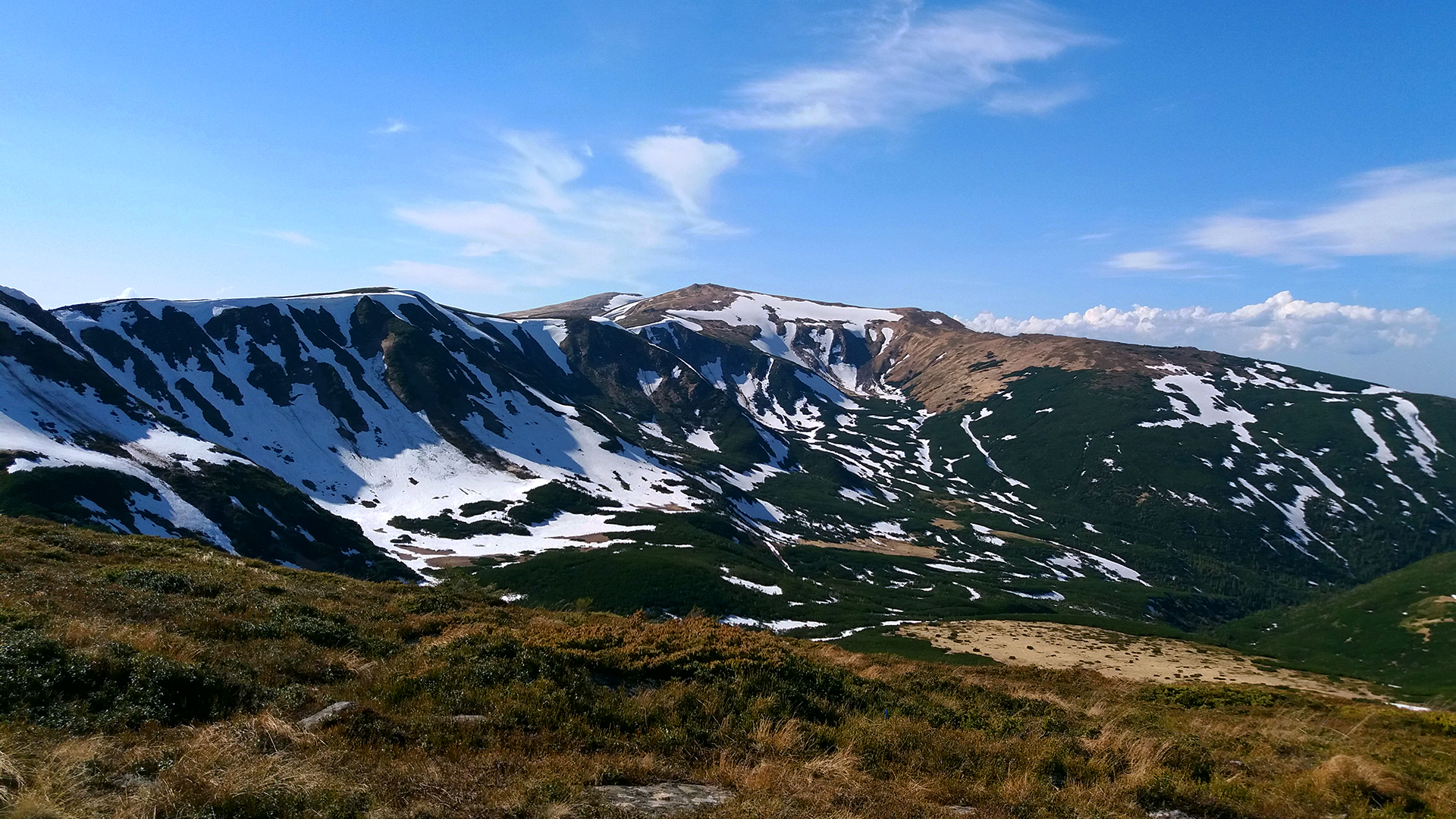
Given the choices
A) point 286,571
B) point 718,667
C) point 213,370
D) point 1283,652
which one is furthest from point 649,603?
point 1283,652

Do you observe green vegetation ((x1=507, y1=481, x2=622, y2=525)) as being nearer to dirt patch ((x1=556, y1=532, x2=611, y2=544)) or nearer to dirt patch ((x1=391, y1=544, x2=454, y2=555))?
dirt patch ((x1=556, y1=532, x2=611, y2=544))

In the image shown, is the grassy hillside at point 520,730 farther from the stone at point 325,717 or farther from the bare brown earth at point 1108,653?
the bare brown earth at point 1108,653

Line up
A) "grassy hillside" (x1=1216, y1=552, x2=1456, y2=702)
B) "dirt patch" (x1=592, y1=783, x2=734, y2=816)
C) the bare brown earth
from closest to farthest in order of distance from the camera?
"dirt patch" (x1=592, y1=783, x2=734, y2=816) → the bare brown earth → "grassy hillside" (x1=1216, y1=552, x2=1456, y2=702)

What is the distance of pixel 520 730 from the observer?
12.2 metres

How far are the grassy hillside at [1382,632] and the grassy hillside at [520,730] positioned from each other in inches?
4404

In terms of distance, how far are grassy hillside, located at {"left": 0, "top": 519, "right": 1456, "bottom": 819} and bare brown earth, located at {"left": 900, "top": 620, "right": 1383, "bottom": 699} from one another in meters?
62.4

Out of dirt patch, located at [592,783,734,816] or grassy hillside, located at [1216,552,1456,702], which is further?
grassy hillside, located at [1216,552,1456,702]

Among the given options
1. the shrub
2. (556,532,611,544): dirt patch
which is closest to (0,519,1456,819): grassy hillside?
the shrub

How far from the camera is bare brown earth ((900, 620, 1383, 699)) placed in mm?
76938

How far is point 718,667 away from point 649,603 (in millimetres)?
100790

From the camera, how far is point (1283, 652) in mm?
142500

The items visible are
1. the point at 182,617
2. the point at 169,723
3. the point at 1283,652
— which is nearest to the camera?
the point at 169,723

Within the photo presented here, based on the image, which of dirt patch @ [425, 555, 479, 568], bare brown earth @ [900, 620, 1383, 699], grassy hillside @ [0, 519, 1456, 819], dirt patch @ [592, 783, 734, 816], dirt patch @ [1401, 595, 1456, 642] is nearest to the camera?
grassy hillside @ [0, 519, 1456, 819]

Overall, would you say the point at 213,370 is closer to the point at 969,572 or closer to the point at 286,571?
the point at 286,571
